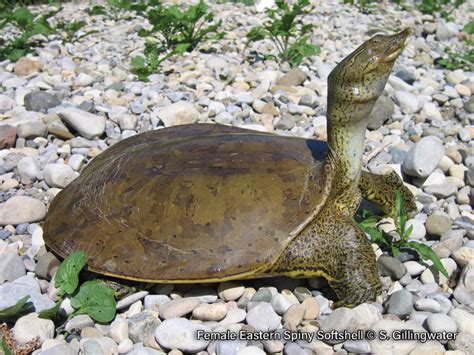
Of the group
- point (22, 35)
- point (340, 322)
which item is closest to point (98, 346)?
point (340, 322)

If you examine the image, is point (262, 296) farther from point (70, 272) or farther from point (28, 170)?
point (28, 170)

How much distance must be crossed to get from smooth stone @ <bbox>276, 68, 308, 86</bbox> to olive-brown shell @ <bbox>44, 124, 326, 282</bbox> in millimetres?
2114

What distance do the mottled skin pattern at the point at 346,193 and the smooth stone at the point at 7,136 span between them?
231 cm

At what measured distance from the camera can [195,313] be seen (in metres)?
2.16

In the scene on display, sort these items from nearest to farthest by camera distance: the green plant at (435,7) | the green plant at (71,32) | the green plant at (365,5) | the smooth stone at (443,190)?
the smooth stone at (443,190) → the green plant at (71,32) → the green plant at (435,7) → the green plant at (365,5)

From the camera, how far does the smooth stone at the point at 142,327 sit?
2088 mm

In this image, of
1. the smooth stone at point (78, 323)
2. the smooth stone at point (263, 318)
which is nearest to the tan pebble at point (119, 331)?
the smooth stone at point (78, 323)

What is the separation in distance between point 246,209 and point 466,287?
104 centimetres

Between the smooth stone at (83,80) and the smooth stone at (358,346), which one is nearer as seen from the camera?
the smooth stone at (358,346)

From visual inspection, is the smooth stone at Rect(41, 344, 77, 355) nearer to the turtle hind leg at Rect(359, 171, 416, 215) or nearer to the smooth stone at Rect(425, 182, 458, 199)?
the turtle hind leg at Rect(359, 171, 416, 215)

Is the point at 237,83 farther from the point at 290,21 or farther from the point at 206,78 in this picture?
the point at 290,21

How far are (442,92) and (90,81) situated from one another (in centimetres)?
311

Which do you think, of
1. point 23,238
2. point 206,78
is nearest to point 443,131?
point 206,78

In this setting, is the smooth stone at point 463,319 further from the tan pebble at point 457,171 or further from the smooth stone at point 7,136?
the smooth stone at point 7,136
